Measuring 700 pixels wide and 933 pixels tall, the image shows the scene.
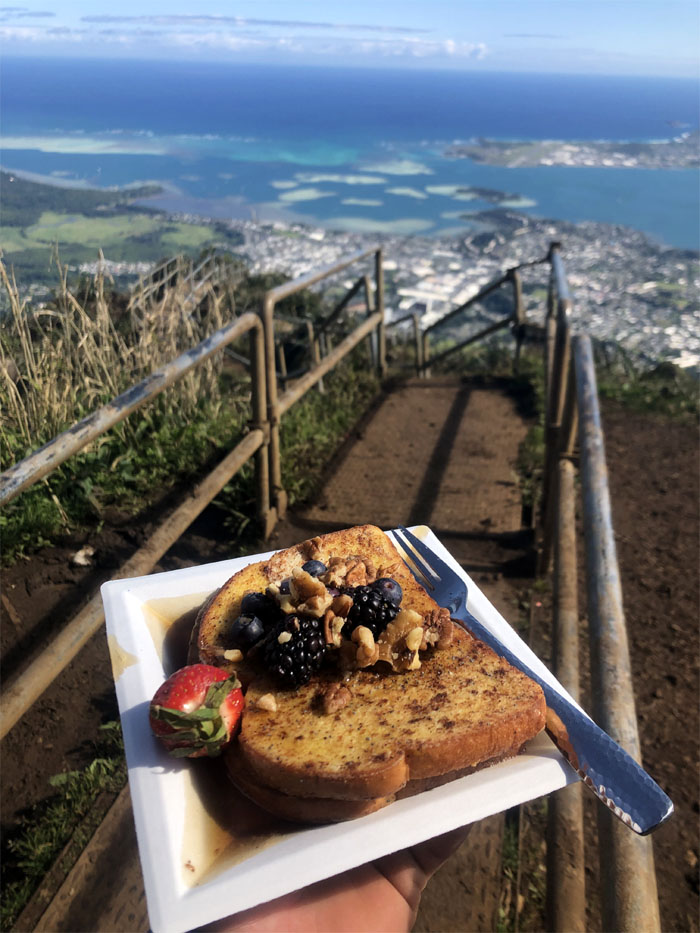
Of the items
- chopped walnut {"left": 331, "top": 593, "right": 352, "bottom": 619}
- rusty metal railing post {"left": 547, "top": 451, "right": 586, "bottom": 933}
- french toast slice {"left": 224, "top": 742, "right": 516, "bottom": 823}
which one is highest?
chopped walnut {"left": 331, "top": 593, "right": 352, "bottom": 619}

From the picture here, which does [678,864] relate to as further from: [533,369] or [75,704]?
[533,369]

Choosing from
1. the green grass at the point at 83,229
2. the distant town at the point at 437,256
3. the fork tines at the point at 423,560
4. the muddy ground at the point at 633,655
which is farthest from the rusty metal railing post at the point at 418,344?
the fork tines at the point at 423,560

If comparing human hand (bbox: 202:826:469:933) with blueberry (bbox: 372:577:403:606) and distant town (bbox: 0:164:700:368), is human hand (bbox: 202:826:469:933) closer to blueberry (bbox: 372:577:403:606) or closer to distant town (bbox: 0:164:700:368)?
blueberry (bbox: 372:577:403:606)

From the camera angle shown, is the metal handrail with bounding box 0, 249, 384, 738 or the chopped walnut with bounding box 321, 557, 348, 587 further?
the metal handrail with bounding box 0, 249, 384, 738

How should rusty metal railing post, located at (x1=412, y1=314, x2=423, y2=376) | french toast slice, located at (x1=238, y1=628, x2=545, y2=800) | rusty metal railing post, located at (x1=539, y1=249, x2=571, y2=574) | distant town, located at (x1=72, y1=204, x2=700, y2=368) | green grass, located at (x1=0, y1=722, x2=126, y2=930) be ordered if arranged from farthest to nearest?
distant town, located at (x1=72, y1=204, x2=700, y2=368) → rusty metal railing post, located at (x1=412, y1=314, x2=423, y2=376) → rusty metal railing post, located at (x1=539, y1=249, x2=571, y2=574) → green grass, located at (x1=0, y1=722, x2=126, y2=930) → french toast slice, located at (x1=238, y1=628, x2=545, y2=800)

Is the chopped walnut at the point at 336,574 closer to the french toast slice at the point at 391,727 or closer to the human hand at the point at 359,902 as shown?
the french toast slice at the point at 391,727

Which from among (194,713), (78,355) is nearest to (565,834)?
(194,713)

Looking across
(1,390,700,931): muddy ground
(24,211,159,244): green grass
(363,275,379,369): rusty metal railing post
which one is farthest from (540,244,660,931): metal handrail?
(363,275,379,369): rusty metal railing post

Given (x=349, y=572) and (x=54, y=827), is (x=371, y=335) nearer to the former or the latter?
(x=54, y=827)
